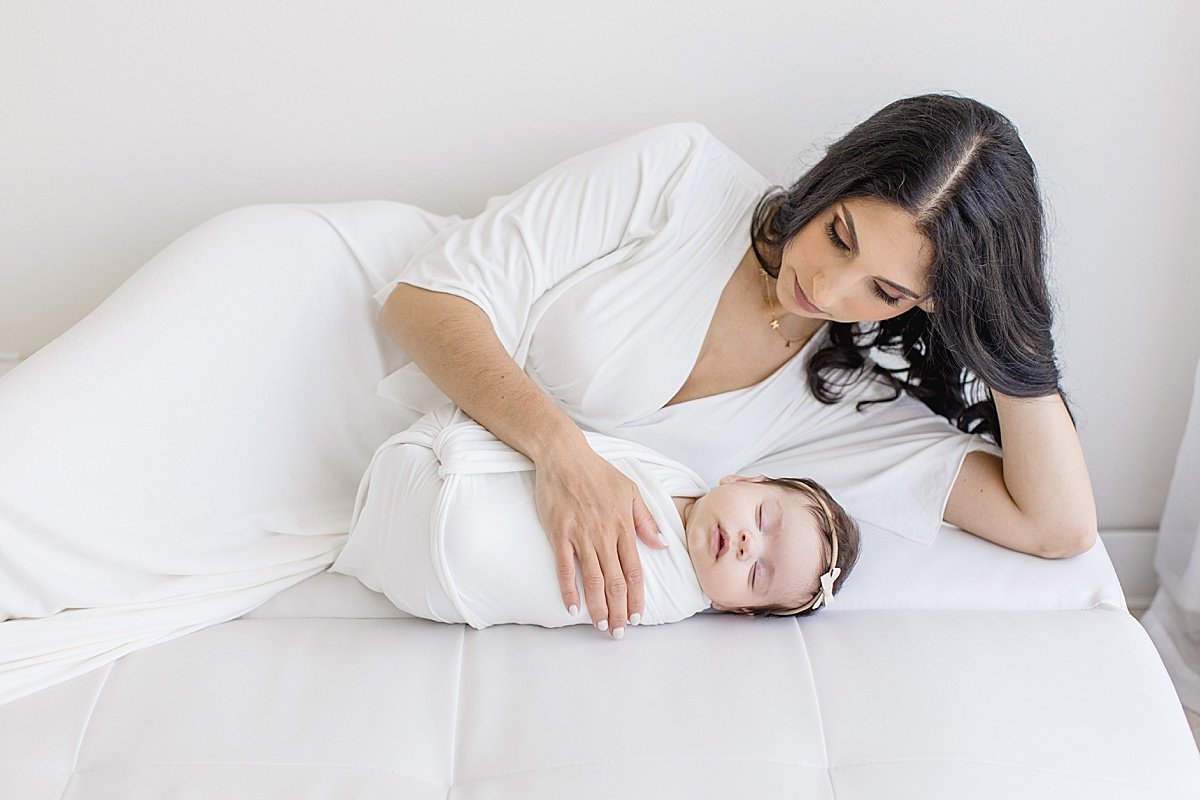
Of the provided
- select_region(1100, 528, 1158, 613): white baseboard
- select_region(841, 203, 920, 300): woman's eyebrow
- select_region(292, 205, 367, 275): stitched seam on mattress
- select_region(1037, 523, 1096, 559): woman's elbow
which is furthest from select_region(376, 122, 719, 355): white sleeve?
select_region(1100, 528, 1158, 613): white baseboard

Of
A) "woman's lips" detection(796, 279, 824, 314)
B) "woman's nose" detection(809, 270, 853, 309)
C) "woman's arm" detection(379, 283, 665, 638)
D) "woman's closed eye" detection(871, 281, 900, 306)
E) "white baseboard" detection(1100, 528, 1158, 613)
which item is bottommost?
"white baseboard" detection(1100, 528, 1158, 613)

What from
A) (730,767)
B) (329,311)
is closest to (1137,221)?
(730,767)

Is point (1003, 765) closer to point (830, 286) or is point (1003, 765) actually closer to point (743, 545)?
point (743, 545)

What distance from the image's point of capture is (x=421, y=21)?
70.6 inches

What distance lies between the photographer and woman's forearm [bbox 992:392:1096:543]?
5.13 ft

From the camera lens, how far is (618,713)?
1.31m

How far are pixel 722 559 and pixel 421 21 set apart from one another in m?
1.09

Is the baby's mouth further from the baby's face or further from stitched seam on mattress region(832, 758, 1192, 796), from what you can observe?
stitched seam on mattress region(832, 758, 1192, 796)

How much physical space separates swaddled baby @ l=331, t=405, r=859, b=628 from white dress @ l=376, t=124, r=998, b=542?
138mm

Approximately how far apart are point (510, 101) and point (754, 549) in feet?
3.15

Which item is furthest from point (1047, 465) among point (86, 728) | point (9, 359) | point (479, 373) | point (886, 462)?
point (9, 359)

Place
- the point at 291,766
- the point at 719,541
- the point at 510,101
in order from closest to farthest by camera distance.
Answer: the point at 291,766 → the point at 719,541 → the point at 510,101

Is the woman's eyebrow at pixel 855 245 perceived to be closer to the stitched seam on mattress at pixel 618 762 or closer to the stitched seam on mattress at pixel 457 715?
the stitched seam on mattress at pixel 618 762

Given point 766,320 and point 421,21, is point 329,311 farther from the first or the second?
point 766,320
